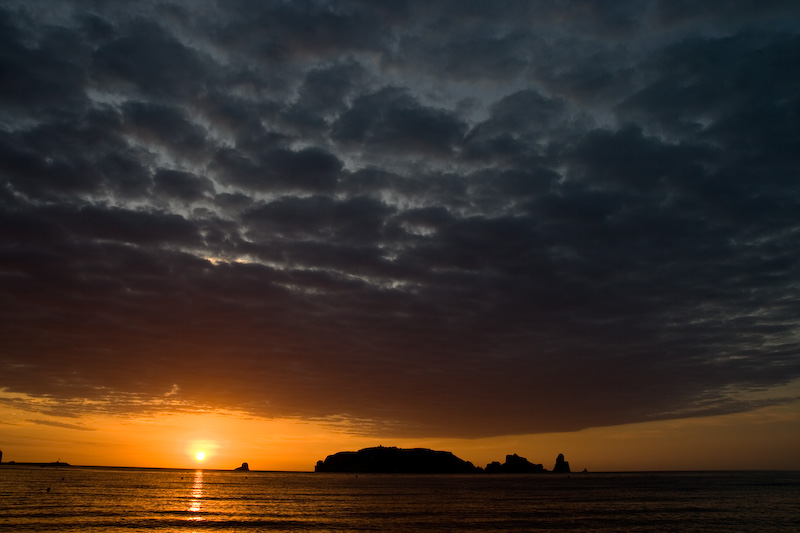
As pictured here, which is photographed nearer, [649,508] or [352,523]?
[352,523]

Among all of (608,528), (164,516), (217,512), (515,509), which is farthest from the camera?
(515,509)

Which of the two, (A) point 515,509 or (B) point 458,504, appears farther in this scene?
(B) point 458,504

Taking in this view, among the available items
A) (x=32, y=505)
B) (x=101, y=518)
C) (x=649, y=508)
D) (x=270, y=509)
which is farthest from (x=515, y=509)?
(x=32, y=505)

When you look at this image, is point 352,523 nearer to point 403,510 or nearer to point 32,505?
point 403,510

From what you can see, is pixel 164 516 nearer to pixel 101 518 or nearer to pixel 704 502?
pixel 101 518

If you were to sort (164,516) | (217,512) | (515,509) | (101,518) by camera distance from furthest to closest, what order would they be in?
(515,509)
(217,512)
(164,516)
(101,518)

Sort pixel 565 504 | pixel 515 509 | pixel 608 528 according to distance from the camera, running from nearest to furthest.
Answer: pixel 608 528 → pixel 515 509 → pixel 565 504

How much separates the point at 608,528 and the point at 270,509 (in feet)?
189

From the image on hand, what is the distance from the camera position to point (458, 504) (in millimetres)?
107625

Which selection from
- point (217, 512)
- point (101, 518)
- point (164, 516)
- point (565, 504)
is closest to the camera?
point (101, 518)

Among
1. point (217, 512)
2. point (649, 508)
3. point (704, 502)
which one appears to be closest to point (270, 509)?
point (217, 512)

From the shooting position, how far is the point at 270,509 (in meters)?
97.0

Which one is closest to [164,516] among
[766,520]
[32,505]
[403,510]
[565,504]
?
[32,505]

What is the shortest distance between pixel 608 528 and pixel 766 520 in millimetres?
28256
